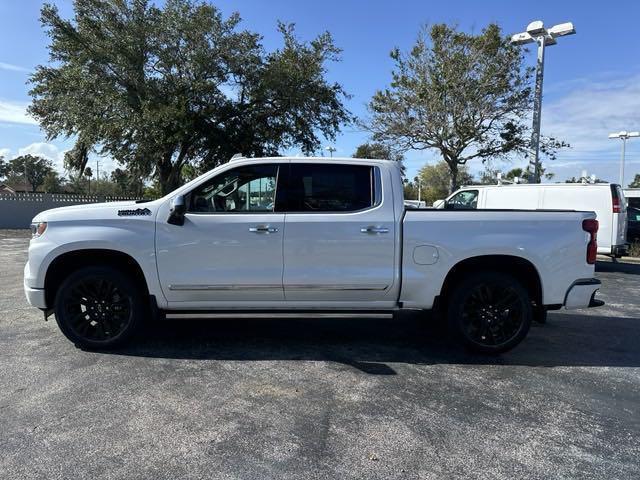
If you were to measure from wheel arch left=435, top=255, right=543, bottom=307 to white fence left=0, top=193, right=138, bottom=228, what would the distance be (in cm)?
2078

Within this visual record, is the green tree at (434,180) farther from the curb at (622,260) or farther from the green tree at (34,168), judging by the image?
the green tree at (34,168)

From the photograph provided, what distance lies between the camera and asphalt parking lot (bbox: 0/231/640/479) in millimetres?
3209

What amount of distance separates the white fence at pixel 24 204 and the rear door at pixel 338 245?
20154mm

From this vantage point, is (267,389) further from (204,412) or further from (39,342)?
(39,342)

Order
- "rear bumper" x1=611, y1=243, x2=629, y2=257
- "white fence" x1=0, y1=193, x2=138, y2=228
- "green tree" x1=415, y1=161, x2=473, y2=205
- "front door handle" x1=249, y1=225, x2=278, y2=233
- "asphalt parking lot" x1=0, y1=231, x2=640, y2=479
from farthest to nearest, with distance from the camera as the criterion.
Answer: "green tree" x1=415, y1=161, x2=473, y2=205, "white fence" x1=0, y1=193, x2=138, y2=228, "rear bumper" x1=611, y1=243, x2=629, y2=257, "front door handle" x1=249, y1=225, x2=278, y2=233, "asphalt parking lot" x1=0, y1=231, x2=640, y2=479

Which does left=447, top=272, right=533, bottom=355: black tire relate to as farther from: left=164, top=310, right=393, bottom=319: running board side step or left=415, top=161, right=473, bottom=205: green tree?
left=415, top=161, right=473, bottom=205: green tree

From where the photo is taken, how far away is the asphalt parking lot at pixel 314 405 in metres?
3.21

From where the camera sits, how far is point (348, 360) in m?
5.09

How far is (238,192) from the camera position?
17.0ft

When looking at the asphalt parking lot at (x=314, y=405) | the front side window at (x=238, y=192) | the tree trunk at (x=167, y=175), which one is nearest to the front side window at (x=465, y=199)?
the asphalt parking lot at (x=314, y=405)

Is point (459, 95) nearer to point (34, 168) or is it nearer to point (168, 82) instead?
point (168, 82)

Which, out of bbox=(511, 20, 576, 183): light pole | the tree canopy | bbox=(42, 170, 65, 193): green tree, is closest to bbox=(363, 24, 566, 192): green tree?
bbox=(511, 20, 576, 183): light pole

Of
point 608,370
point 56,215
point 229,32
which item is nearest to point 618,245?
point 608,370

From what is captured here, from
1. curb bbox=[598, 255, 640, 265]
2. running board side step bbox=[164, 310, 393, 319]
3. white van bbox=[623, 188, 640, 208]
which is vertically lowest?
curb bbox=[598, 255, 640, 265]
